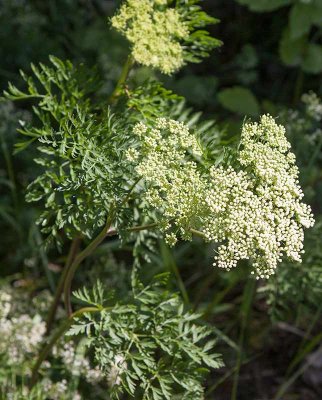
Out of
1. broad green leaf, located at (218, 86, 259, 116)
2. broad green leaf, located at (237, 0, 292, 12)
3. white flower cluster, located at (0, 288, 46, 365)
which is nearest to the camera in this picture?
white flower cluster, located at (0, 288, 46, 365)

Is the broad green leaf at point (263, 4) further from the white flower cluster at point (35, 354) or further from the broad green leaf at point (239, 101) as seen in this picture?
the white flower cluster at point (35, 354)

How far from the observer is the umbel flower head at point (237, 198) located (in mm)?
2006

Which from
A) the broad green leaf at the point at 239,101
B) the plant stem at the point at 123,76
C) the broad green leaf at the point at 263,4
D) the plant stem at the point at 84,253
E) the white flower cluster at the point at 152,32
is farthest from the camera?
the broad green leaf at the point at 239,101

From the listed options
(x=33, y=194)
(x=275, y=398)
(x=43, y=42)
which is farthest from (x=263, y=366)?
(x=43, y=42)

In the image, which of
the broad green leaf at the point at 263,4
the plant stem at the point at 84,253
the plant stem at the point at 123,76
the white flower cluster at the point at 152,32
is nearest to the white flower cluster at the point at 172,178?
the plant stem at the point at 84,253

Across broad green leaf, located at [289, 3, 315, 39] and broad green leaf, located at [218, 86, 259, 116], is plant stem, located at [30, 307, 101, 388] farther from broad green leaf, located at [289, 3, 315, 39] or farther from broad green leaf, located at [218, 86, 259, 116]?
broad green leaf, located at [289, 3, 315, 39]

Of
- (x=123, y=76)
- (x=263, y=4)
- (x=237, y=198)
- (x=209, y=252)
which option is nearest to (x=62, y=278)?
(x=123, y=76)

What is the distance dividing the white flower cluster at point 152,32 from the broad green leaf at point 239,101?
175 cm

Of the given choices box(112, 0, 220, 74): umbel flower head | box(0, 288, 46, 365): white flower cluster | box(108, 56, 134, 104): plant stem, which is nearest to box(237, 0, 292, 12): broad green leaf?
box(112, 0, 220, 74): umbel flower head

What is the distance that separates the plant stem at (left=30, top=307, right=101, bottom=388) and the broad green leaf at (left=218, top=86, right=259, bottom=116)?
1948 mm

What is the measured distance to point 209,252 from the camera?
3.91m

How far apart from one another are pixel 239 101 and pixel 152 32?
191 cm

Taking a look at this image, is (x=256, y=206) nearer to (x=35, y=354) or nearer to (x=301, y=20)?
(x=35, y=354)

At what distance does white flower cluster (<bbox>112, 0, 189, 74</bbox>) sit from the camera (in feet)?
8.09
